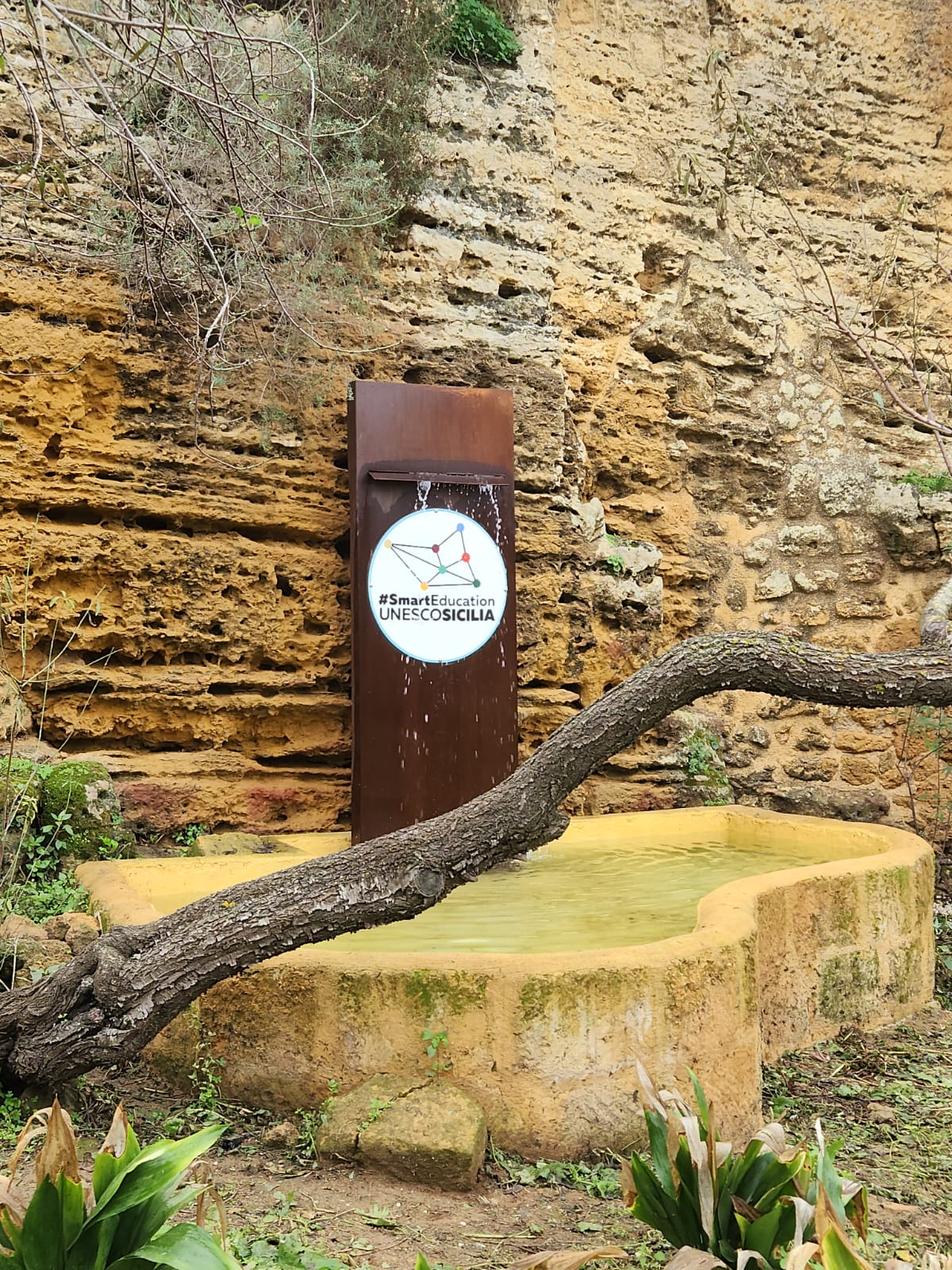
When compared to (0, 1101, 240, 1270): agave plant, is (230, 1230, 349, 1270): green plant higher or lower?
lower

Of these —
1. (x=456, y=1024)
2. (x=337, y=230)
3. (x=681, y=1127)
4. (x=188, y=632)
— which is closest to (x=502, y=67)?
(x=337, y=230)

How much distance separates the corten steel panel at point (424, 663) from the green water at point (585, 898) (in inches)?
22.2

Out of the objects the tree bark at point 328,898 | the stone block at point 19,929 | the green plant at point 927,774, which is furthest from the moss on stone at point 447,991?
the green plant at point 927,774

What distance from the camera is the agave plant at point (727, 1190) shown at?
171 cm

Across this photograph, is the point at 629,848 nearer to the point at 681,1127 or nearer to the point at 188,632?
the point at 188,632

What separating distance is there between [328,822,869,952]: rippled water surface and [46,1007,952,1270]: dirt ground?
2.07ft

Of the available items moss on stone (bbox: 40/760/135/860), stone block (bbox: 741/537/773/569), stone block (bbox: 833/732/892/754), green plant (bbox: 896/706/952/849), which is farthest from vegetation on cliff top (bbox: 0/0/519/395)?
green plant (bbox: 896/706/952/849)

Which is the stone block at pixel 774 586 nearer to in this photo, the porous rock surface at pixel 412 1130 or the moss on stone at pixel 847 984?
the moss on stone at pixel 847 984

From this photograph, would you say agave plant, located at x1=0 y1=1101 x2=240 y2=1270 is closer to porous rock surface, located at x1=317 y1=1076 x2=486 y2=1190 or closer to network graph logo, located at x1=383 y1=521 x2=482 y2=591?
porous rock surface, located at x1=317 y1=1076 x2=486 y2=1190

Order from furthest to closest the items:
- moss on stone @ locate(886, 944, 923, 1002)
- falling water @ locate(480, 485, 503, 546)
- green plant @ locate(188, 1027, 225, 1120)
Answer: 1. falling water @ locate(480, 485, 503, 546)
2. moss on stone @ locate(886, 944, 923, 1002)
3. green plant @ locate(188, 1027, 225, 1120)

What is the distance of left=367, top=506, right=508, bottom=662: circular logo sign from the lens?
16.6 ft

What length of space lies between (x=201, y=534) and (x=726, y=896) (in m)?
3.12

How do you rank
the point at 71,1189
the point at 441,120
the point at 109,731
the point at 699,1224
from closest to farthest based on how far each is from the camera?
the point at 71,1189, the point at 699,1224, the point at 109,731, the point at 441,120

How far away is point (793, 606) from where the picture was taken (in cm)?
688
